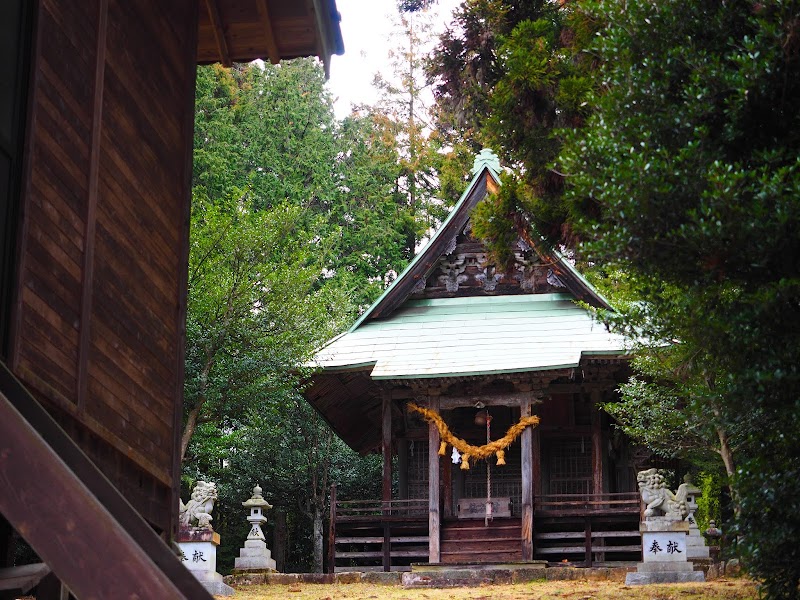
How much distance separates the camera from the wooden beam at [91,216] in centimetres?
643

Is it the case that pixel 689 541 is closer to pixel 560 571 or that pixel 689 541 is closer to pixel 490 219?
pixel 560 571

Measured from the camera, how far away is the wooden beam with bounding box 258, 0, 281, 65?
8625 millimetres

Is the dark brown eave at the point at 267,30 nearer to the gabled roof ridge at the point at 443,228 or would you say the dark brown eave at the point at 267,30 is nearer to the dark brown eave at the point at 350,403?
the dark brown eave at the point at 350,403

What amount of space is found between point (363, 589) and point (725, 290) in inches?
347

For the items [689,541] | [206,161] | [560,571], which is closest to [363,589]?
[560,571]

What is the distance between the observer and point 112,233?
709 cm

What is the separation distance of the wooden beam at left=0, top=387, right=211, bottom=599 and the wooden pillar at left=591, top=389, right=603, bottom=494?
57.8 feet

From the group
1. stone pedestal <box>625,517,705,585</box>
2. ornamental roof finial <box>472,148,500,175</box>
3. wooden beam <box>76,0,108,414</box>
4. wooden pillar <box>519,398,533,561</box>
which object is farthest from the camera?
ornamental roof finial <box>472,148,500,175</box>

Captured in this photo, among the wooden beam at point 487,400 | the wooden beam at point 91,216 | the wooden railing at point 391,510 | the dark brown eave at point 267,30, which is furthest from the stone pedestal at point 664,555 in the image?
the wooden beam at point 91,216

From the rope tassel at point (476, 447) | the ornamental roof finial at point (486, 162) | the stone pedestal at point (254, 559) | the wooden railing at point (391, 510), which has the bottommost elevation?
the stone pedestal at point (254, 559)

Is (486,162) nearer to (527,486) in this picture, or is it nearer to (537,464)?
(537,464)

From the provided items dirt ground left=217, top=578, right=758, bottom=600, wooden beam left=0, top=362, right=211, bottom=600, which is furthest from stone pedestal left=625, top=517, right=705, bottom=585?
wooden beam left=0, top=362, right=211, bottom=600

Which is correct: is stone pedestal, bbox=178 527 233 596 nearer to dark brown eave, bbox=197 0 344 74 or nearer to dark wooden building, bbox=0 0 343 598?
dark wooden building, bbox=0 0 343 598

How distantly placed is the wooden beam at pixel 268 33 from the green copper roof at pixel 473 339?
36.1 ft
